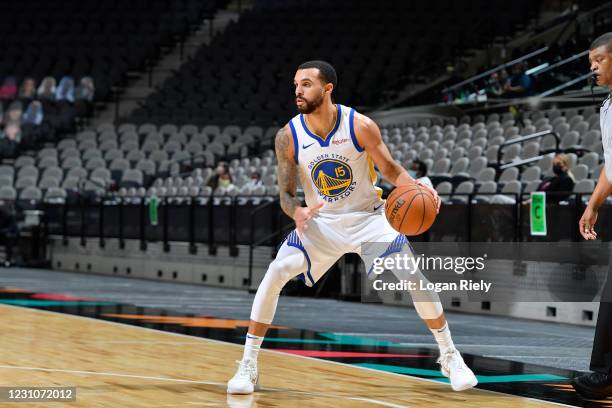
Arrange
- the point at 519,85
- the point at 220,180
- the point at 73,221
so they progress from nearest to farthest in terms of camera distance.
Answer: the point at 220,180, the point at 519,85, the point at 73,221

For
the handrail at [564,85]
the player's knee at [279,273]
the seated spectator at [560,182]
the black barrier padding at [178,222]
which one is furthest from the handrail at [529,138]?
the player's knee at [279,273]

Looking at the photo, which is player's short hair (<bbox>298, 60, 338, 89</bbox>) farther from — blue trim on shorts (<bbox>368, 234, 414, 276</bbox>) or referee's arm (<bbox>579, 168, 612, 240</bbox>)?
referee's arm (<bbox>579, 168, 612, 240</bbox>)

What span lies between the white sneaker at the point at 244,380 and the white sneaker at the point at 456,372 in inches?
40.5

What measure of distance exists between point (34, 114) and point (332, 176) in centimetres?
2352

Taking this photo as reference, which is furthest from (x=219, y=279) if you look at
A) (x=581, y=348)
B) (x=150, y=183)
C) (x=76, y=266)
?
(x=581, y=348)

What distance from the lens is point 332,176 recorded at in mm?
5930

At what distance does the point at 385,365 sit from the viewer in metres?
7.32

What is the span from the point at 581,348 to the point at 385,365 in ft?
7.94

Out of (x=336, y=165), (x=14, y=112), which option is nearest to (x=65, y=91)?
(x=14, y=112)

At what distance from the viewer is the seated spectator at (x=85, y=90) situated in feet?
96.5

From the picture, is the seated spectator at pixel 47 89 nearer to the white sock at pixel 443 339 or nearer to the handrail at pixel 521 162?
the handrail at pixel 521 162

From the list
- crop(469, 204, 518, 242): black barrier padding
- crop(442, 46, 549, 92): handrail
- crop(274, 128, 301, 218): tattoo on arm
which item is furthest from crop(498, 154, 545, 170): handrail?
crop(274, 128, 301, 218): tattoo on arm

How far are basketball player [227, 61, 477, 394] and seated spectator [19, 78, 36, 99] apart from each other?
24.6 m

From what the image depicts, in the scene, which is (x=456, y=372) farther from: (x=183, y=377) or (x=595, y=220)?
(x=183, y=377)
